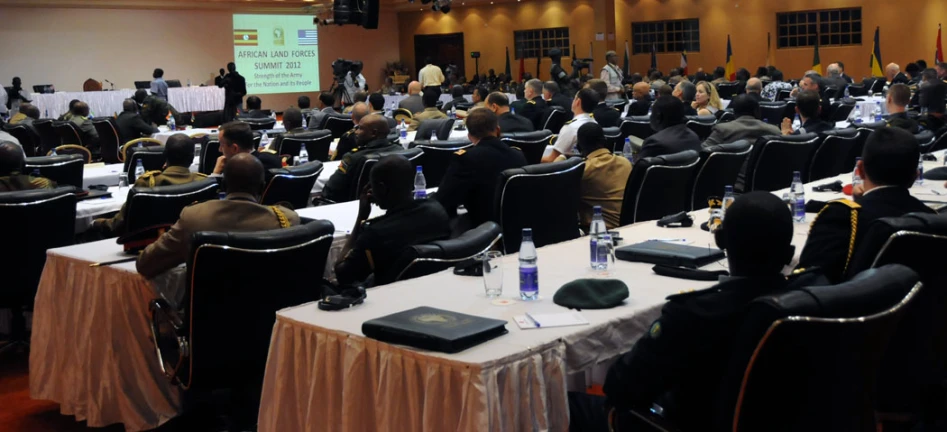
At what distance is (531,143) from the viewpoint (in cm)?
794

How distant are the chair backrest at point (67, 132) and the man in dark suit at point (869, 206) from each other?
10754 millimetres

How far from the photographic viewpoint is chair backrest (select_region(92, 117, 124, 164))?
11859 millimetres

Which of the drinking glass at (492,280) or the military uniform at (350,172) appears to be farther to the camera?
the military uniform at (350,172)

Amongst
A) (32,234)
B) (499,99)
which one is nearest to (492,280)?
(32,234)

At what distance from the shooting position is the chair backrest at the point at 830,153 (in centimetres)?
664

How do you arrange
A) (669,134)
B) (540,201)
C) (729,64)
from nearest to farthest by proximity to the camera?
(540,201), (669,134), (729,64)

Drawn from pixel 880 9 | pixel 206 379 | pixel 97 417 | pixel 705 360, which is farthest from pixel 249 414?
pixel 880 9

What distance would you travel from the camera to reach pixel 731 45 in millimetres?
24000

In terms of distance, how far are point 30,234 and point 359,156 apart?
218 centimetres

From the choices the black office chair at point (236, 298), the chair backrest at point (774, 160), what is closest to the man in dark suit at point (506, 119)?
the chair backrest at point (774, 160)

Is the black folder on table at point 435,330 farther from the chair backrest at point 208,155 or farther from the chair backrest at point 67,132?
the chair backrest at point 67,132

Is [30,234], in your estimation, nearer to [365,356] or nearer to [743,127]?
[365,356]

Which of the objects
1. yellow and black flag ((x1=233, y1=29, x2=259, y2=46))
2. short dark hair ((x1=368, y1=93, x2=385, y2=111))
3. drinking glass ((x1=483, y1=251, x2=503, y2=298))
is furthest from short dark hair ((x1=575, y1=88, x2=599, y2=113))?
yellow and black flag ((x1=233, y1=29, x2=259, y2=46))

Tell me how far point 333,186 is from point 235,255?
320 cm
